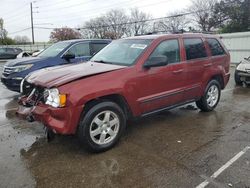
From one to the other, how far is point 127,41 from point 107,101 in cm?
167

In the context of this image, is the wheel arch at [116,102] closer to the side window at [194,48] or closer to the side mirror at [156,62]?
the side mirror at [156,62]

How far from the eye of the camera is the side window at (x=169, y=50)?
4990 mm

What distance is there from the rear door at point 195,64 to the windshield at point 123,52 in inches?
42.5

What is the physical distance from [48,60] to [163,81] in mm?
4348

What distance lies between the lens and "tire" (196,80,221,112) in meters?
6.15

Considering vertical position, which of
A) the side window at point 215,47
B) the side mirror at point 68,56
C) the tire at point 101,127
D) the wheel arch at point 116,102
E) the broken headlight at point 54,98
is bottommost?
the tire at point 101,127

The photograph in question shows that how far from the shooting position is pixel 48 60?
26.6 ft

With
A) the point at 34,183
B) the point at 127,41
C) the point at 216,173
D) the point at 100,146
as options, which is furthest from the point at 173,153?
the point at 127,41

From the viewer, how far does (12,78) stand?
25.7 feet

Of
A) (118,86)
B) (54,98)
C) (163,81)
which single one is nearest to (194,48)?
(163,81)

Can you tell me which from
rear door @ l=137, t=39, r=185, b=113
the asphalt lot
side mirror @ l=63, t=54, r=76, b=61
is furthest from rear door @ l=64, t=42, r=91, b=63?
rear door @ l=137, t=39, r=185, b=113

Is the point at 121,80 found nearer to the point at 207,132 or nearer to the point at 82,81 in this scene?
the point at 82,81

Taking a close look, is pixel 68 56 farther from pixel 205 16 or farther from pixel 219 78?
pixel 205 16

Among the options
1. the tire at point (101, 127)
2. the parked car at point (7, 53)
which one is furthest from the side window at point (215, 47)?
the parked car at point (7, 53)
